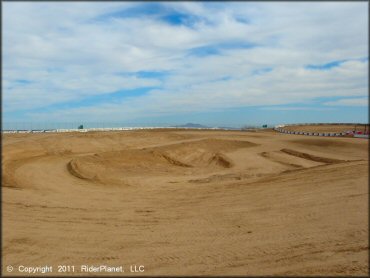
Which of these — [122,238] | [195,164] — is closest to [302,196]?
[122,238]

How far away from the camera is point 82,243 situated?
797 centimetres

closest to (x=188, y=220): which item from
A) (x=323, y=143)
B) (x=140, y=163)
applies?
(x=140, y=163)

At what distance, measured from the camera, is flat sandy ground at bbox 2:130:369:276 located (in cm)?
716

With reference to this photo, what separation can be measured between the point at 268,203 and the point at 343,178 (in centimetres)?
317

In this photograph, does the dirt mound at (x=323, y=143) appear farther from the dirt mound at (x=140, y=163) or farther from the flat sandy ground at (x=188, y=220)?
the flat sandy ground at (x=188, y=220)

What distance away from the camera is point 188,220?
9.73 m

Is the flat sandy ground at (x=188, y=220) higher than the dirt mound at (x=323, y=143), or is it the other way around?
the dirt mound at (x=323, y=143)

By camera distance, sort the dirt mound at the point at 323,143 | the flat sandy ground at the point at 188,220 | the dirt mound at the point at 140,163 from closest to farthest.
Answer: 1. the flat sandy ground at the point at 188,220
2. the dirt mound at the point at 140,163
3. the dirt mound at the point at 323,143

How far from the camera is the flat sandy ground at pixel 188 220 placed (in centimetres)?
716

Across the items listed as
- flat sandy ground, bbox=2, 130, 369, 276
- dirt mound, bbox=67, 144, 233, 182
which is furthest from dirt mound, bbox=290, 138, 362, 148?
flat sandy ground, bbox=2, 130, 369, 276

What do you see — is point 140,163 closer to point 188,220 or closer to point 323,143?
point 188,220

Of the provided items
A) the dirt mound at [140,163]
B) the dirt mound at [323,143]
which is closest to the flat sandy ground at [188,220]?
the dirt mound at [140,163]

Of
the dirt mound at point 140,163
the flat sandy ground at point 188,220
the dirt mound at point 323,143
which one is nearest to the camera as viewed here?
the flat sandy ground at point 188,220

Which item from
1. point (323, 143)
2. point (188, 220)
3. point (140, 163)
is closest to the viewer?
point (188, 220)
